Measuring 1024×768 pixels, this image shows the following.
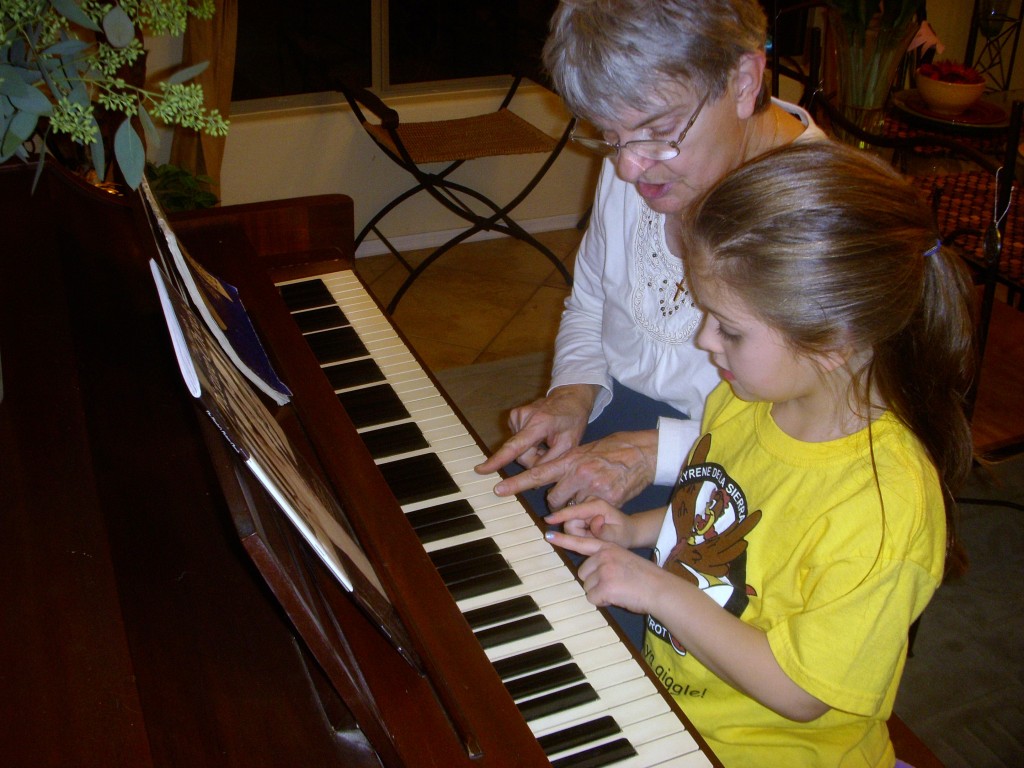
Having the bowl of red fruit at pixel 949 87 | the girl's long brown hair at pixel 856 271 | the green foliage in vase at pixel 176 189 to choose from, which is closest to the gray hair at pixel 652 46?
the girl's long brown hair at pixel 856 271

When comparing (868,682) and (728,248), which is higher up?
(728,248)

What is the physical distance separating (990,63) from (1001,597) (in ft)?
11.7

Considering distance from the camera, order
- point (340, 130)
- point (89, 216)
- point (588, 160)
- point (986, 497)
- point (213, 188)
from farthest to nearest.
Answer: point (588, 160) < point (340, 130) < point (213, 188) < point (986, 497) < point (89, 216)

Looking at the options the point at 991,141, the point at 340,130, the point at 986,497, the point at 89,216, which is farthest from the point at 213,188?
the point at 986,497

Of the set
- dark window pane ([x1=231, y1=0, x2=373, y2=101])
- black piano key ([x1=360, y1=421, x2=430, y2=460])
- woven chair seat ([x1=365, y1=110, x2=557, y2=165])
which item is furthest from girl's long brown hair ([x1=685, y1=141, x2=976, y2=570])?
dark window pane ([x1=231, y1=0, x2=373, y2=101])

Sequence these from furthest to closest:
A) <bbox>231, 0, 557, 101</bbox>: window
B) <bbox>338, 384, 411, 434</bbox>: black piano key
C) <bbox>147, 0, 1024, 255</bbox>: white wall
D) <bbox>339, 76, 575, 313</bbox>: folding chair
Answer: <bbox>231, 0, 557, 101</bbox>: window < <bbox>147, 0, 1024, 255</bbox>: white wall < <bbox>339, 76, 575, 313</bbox>: folding chair < <bbox>338, 384, 411, 434</bbox>: black piano key

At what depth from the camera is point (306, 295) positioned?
164 cm

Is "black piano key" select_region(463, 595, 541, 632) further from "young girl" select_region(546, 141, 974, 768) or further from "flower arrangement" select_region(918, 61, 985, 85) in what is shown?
"flower arrangement" select_region(918, 61, 985, 85)

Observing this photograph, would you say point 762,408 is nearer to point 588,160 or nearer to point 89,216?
point 89,216

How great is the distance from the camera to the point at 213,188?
3430 mm

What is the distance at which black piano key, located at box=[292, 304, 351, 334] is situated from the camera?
5.12ft

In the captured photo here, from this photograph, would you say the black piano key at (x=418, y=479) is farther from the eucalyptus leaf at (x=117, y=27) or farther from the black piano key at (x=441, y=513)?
the eucalyptus leaf at (x=117, y=27)

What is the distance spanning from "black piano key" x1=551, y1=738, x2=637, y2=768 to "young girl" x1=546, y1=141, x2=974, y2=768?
0.55ft

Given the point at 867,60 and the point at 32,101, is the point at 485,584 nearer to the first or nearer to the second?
the point at 32,101
